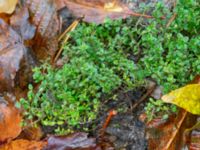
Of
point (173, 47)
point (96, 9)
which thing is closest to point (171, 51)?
point (173, 47)

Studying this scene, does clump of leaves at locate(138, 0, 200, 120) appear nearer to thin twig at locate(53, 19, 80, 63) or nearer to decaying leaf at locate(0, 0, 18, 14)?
thin twig at locate(53, 19, 80, 63)

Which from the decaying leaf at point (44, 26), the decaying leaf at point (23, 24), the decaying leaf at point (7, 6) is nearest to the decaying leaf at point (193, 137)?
the decaying leaf at point (44, 26)

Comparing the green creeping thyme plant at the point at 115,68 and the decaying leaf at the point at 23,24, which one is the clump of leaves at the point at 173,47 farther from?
the decaying leaf at the point at 23,24

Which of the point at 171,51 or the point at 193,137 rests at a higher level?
the point at 171,51

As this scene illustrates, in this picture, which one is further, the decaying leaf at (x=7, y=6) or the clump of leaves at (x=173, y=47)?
the decaying leaf at (x=7, y=6)

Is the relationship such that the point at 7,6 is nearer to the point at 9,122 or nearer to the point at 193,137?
the point at 9,122

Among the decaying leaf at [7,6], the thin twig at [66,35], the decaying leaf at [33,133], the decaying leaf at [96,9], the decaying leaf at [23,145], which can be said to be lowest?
the decaying leaf at [23,145]

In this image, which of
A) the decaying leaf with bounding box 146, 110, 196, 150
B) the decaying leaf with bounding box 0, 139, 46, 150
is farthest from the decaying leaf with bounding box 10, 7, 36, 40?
the decaying leaf with bounding box 146, 110, 196, 150
